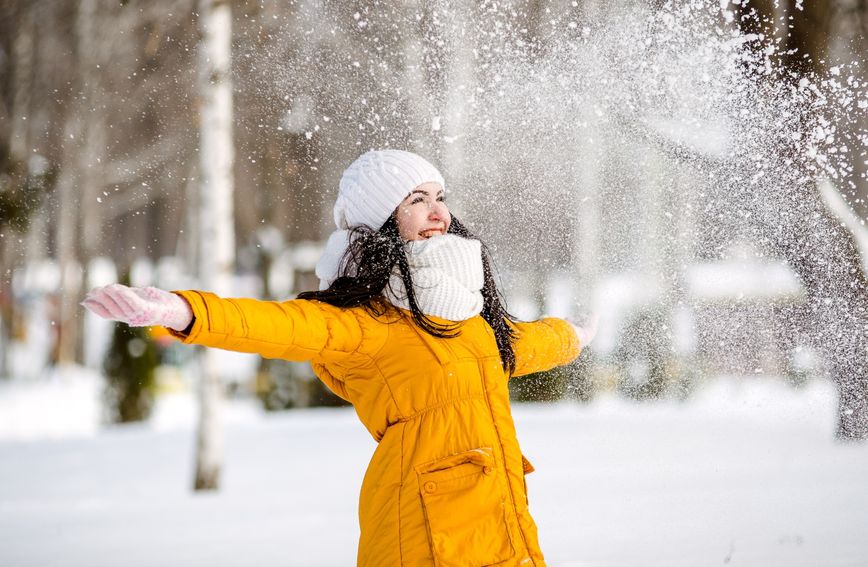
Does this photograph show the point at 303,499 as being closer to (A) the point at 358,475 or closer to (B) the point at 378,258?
(A) the point at 358,475

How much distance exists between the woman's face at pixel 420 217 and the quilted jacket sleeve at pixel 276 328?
12.9 inches

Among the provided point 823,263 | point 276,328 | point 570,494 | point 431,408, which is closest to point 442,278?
point 431,408

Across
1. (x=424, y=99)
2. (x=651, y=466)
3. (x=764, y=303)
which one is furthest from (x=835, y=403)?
(x=424, y=99)

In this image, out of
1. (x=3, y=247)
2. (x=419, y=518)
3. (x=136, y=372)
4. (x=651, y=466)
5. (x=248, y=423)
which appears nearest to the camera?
(x=419, y=518)

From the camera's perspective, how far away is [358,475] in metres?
6.09

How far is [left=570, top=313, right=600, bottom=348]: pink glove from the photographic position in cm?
272

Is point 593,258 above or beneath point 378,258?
above

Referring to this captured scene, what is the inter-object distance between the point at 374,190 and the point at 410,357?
490 mm

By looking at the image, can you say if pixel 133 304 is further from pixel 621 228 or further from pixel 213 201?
pixel 213 201

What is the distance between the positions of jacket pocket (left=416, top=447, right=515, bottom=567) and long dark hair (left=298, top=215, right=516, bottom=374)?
32cm

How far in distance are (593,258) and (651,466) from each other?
1441 millimetres

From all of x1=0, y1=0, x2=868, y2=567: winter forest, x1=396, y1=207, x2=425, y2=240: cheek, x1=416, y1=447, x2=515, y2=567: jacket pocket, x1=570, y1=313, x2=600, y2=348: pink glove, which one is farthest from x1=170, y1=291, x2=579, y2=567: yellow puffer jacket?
x1=0, y1=0, x2=868, y2=567: winter forest

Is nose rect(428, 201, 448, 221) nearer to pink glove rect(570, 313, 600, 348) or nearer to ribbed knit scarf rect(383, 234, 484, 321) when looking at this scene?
ribbed knit scarf rect(383, 234, 484, 321)

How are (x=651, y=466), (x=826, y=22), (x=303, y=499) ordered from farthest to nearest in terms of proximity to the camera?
(x=651, y=466) → (x=303, y=499) → (x=826, y=22)
